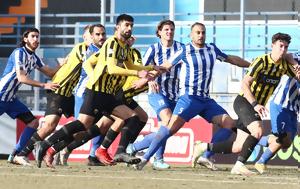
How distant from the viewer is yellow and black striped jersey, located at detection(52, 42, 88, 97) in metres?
18.2

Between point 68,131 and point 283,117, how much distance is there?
2983mm

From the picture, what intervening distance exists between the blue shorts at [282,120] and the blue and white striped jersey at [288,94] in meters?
0.07

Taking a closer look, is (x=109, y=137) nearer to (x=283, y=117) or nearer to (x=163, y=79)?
(x=163, y=79)

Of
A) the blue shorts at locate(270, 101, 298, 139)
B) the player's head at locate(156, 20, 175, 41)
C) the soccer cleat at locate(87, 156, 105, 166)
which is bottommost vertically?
the soccer cleat at locate(87, 156, 105, 166)

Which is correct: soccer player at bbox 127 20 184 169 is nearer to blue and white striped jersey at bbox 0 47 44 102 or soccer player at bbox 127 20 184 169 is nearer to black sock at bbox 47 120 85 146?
black sock at bbox 47 120 85 146

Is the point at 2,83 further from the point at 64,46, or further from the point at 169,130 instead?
the point at 64,46

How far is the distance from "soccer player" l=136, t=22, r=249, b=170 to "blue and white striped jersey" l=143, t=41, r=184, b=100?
3.39 feet

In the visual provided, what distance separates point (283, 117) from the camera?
1719 cm

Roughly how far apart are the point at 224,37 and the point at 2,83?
8542 mm

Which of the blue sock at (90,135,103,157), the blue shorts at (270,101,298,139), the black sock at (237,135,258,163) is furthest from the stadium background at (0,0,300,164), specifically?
the black sock at (237,135,258,163)

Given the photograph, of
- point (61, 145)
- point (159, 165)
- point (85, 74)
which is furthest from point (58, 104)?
point (159, 165)

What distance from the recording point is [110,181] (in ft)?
44.9

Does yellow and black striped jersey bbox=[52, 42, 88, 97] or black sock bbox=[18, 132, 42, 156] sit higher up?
yellow and black striped jersey bbox=[52, 42, 88, 97]

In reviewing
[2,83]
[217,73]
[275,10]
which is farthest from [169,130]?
[275,10]
